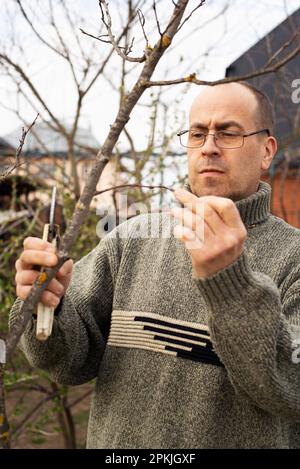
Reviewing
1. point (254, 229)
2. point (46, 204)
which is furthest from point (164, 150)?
point (254, 229)

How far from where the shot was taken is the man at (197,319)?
1.42 meters

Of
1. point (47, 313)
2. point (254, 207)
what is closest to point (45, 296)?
point (47, 313)

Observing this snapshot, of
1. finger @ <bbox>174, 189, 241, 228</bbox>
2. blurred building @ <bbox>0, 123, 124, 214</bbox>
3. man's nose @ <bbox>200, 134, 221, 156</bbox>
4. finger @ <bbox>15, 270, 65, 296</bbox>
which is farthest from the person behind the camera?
blurred building @ <bbox>0, 123, 124, 214</bbox>

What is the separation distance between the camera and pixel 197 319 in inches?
71.4

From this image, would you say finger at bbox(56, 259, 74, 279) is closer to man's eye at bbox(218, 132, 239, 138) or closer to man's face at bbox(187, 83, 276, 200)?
man's face at bbox(187, 83, 276, 200)

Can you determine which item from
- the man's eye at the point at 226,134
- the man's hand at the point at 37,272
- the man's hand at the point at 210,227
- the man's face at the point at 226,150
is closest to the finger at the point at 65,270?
the man's hand at the point at 37,272

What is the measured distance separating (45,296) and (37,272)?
79mm

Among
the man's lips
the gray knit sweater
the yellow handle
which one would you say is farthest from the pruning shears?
the man's lips

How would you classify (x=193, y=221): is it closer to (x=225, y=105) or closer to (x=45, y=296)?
(x=45, y=296)

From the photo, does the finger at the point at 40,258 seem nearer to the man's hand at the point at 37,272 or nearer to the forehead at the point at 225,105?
the man's hand at the point at 37,272

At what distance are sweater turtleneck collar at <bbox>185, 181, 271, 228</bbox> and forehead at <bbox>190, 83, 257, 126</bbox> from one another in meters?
0.24

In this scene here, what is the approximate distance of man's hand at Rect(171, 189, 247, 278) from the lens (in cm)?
135
